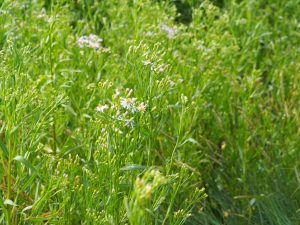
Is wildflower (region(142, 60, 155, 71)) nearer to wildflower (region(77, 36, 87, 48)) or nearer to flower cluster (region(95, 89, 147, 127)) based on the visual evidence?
flower cluster (region(95, 89, 147, 127))

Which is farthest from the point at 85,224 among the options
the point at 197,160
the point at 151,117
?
the point at 197,160

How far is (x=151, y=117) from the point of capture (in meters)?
2.97

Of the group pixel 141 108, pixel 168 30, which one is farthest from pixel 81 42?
pixel 141 108

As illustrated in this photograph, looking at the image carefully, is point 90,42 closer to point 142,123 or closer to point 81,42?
point 81,42

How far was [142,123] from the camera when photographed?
2906 millimetres

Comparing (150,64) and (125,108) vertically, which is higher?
(150,64)

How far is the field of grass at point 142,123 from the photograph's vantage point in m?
2.81

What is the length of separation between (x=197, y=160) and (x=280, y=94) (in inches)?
47.2

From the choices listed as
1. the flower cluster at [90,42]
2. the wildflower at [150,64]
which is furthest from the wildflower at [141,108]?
the flower cluster at [90,42]

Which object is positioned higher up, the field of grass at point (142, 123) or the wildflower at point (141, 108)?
the wildflower at point (141, 108)

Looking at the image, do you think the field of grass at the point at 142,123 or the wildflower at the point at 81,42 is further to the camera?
the wildflower at the point at 81,42

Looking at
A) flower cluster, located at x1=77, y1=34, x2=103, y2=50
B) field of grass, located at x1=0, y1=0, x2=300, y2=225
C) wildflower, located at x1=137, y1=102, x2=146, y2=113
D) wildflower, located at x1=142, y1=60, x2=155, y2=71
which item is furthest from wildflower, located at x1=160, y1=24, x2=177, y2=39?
wildflower, located at x1=137, y1=102, x2=146, y2=113

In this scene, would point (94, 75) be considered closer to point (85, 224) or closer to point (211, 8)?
point (211, 8)

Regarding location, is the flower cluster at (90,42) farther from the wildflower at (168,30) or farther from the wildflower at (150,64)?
the wildflower at (150,64)
